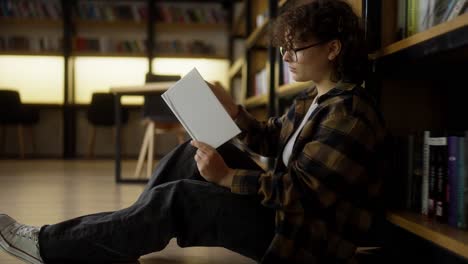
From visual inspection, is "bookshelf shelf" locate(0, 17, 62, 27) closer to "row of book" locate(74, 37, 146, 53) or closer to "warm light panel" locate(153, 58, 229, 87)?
"row of book" locate(74, 37, 146, 53)

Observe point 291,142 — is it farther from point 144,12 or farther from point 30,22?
point 30,22

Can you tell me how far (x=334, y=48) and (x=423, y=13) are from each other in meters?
0.27

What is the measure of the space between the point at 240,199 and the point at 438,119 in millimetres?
622

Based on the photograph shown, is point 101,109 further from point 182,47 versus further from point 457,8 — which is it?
point 457,8

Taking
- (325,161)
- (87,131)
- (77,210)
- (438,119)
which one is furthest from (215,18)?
(325,161)

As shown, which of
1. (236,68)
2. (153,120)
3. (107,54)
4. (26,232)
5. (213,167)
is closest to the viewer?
(213,167)

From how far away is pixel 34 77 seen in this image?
5.75 metres

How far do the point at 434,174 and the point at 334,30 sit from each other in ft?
1.27

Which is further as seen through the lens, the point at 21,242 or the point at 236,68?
the point at 236,68

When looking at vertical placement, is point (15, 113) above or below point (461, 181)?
above

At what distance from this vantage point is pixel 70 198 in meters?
2.44

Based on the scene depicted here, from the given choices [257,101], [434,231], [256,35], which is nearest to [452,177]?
[434,231]

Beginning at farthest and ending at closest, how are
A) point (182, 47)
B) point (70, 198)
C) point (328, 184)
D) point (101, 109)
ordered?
point (182, 47)
point (101, 109)
point (70, 198)
point (328, 184)

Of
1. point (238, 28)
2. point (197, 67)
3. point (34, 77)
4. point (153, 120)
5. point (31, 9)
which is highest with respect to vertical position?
point (31, 9)
